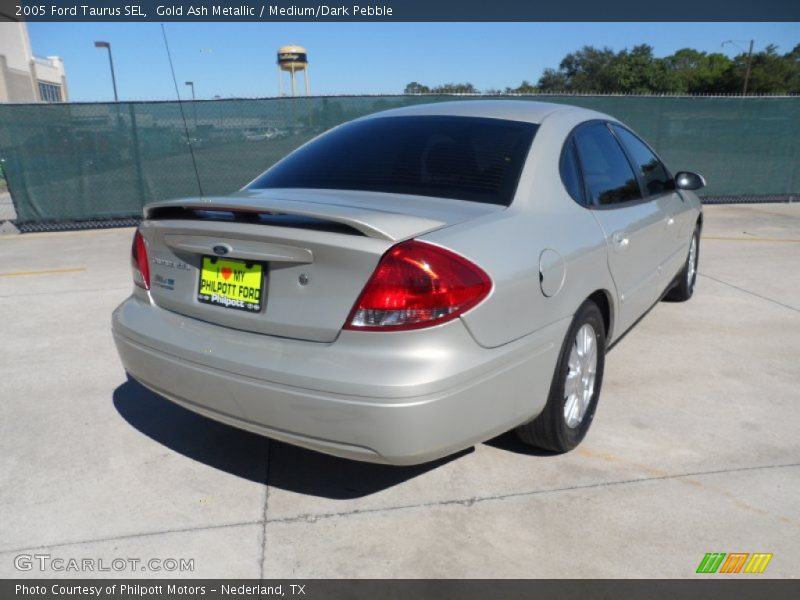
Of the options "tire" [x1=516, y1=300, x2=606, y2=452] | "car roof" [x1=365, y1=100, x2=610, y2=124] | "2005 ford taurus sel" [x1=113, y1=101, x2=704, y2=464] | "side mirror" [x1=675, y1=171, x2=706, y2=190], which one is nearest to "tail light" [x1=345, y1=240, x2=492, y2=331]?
"2005 ford taurus sel" [x1=113, y1=101, x2=704, y2=464]

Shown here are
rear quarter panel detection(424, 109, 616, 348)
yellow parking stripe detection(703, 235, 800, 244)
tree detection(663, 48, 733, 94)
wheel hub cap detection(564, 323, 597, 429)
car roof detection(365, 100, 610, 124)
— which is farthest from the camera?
tree detection(663, 48, 733, 94)

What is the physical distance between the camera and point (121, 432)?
329 centimetres

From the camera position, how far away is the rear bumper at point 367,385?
6.89 ft

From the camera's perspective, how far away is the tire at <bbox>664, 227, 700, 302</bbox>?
5.34 meters

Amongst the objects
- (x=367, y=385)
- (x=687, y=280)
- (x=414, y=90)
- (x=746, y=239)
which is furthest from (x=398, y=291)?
(x=414, y=90)

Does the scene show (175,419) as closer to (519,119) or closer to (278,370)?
(278,370)

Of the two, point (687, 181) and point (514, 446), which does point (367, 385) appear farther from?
point (687, 181)

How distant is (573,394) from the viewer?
2975mm

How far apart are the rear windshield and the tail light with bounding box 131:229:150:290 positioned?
0.62m

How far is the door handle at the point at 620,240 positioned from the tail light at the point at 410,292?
1.37 meters

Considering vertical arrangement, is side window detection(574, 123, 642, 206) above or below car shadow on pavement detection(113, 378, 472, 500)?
above

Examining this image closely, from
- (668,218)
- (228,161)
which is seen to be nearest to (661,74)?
(228,161)
